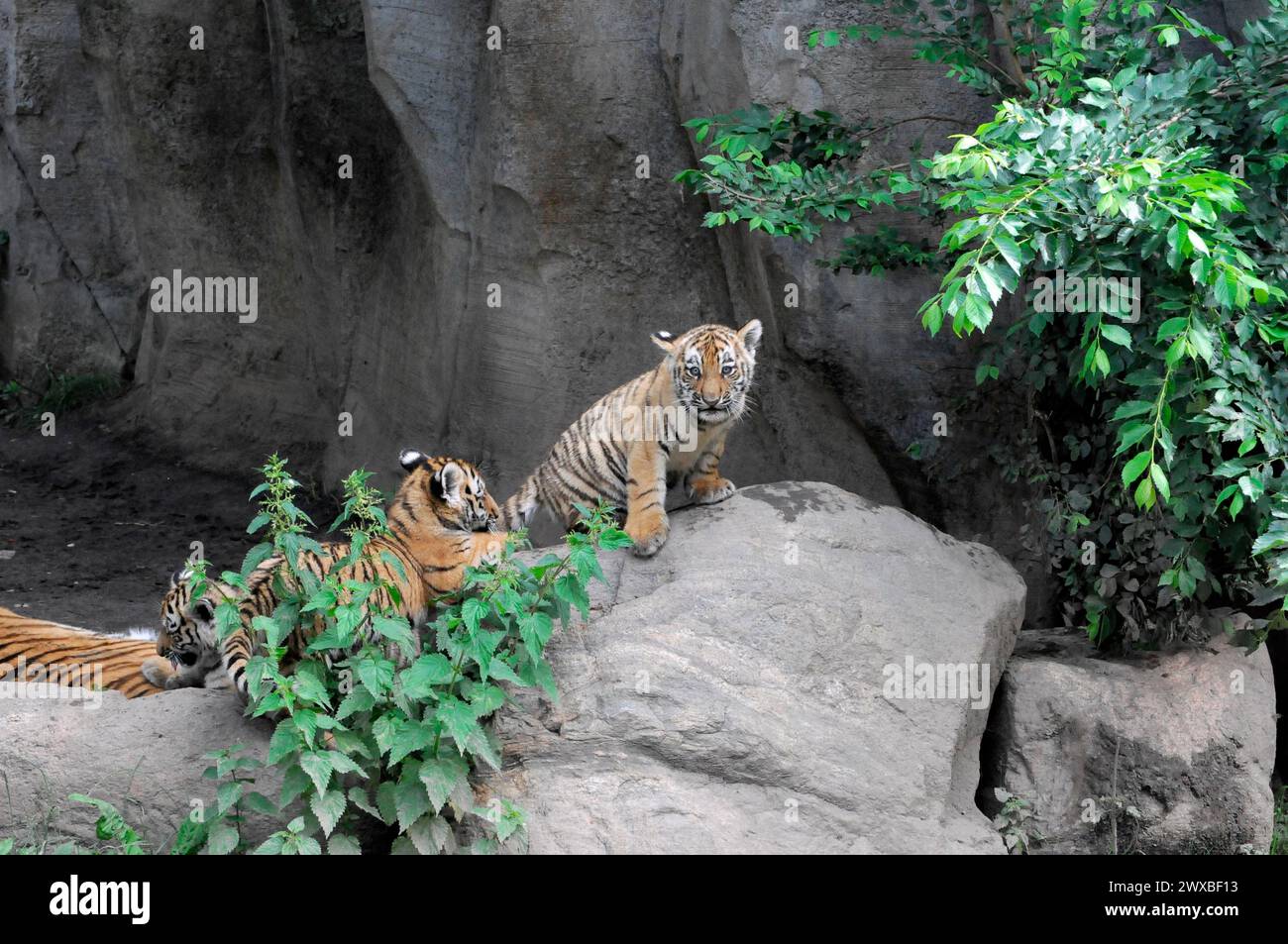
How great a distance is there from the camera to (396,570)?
18.8 feet

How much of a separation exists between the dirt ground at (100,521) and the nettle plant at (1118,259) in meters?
4.93

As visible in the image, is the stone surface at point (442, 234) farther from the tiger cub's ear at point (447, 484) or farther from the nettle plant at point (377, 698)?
the nettle plant at point (377, 698)

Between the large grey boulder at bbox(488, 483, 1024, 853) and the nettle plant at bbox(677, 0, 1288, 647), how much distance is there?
2.31ft

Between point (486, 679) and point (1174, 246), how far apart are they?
2.95 m

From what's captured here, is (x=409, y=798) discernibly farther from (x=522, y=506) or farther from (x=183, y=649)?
(x=522, y=506)

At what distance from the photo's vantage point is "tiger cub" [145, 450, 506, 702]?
5438mm

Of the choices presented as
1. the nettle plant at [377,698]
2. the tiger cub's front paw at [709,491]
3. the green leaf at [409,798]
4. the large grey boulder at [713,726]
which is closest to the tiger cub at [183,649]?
the large grey boulder at [713,726]

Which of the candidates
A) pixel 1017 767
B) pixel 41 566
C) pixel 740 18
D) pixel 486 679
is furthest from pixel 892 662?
pixel 41 566

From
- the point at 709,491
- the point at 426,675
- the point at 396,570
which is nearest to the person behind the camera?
the point at 426,675

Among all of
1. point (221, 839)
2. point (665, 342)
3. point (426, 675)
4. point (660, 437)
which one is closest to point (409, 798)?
point (426, 675)

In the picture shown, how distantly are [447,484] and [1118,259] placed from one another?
305 cm

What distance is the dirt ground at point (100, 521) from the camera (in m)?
8.99

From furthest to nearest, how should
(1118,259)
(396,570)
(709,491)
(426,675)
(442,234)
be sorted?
(442,234)
(709,491)
(396,570)
(1118,259)
(426,675)

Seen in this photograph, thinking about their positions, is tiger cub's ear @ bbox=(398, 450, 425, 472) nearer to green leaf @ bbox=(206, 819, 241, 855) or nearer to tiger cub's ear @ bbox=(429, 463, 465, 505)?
tiger cub's ear @ bbox=(429, 463, 465, 505)
